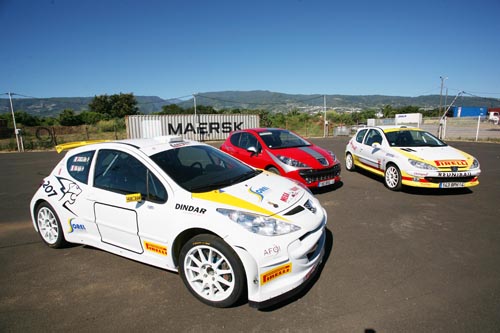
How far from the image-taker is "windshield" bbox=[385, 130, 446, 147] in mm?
6926

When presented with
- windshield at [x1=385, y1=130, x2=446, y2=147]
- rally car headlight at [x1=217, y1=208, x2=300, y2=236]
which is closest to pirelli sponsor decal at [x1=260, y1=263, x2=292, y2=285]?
rally car headlight at [x1=217, y1=208, x2=300, y2=236]

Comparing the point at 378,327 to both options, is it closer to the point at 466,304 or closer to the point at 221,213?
the point at 466,304

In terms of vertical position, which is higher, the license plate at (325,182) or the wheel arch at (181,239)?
the wheel arch at (181,239)

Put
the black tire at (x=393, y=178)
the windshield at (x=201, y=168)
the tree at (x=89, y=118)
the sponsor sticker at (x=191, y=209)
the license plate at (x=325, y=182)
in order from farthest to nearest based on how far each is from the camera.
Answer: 1. the tree at (x=89, y=118)
2. the black tire at (x=393, y=178)
3. the license plate at (x=325, y=182)
4. the windshield at (x=201, y=168)
5. the sponsor sticker at (x=191, y=209)

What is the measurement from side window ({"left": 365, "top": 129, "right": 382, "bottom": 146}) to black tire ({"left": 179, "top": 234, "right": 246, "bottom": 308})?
625 cm

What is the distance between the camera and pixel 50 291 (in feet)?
9.82

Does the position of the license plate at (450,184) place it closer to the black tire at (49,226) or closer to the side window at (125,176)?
the side window at (125,176)

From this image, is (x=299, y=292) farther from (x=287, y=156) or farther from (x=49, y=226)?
(x=287, y=156)

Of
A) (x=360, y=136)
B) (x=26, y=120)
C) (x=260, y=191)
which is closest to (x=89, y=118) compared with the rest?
(x=26, y=120)

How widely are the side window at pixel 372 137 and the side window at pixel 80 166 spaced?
677cm

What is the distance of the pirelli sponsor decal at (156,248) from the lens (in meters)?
2.87

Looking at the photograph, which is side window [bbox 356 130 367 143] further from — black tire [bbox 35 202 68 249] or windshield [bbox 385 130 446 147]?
black tire [bbox 35 202 68 249]

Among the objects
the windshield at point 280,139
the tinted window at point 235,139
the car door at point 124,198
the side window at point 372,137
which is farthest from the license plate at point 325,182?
the car door at point 124,198

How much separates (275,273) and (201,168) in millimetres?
1732
